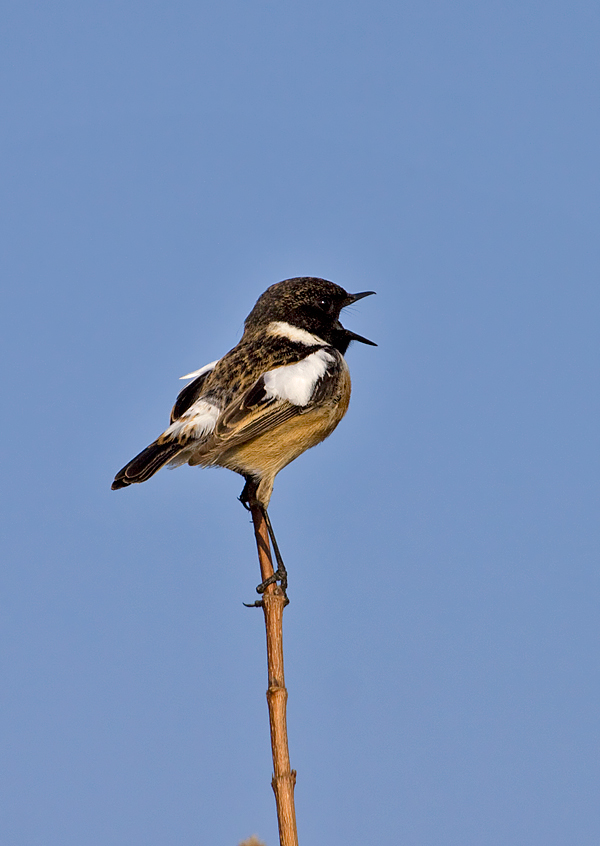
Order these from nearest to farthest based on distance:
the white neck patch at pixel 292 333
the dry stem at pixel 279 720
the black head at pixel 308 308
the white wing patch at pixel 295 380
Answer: the dry stem at pixel 279 720, the white wing patch at pixel 295 380, the white neck patch at pixel 292 333, the black head at pixel 308 308

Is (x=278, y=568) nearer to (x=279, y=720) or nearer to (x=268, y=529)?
(x=268, y=529)

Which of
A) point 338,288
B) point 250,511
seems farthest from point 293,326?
point 250,511

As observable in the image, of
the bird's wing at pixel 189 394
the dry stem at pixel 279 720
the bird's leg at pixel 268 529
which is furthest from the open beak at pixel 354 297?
the dry stem at pixel 279 720

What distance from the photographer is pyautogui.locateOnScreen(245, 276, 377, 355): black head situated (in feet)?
24.0

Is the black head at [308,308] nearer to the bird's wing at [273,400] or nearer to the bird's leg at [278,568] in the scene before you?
the bird's wing at [273,400]

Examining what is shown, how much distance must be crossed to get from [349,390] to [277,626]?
2732mm

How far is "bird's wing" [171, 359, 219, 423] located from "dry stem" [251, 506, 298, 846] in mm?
2230

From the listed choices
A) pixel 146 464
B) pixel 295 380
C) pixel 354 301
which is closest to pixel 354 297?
pixel 354 301

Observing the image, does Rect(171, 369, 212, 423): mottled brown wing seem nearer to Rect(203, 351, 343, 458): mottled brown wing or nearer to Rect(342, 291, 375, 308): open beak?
Rect(203, 351, 343, 458): mottled brown wing

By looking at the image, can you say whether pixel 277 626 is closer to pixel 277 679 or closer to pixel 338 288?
pixel 277 679

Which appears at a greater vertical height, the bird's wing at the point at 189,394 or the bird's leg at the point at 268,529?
the bird's wing at the point at 189,394

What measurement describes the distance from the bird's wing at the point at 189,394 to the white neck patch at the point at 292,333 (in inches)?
22.1

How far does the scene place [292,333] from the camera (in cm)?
709

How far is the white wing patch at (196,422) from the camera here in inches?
245
